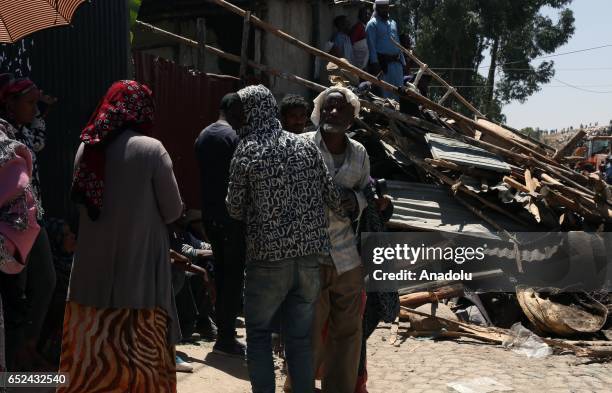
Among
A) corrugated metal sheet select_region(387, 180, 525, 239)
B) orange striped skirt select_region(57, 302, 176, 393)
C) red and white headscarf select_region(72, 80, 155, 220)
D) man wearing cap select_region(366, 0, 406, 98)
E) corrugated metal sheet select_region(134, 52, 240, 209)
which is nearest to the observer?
red and white headscarf select_region(72, 80, 155, 220)

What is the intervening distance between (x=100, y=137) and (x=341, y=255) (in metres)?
1.52

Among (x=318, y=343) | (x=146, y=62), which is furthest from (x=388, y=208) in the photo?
(x=146, y=62)

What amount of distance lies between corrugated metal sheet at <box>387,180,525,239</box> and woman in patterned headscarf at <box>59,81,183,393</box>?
531 cm

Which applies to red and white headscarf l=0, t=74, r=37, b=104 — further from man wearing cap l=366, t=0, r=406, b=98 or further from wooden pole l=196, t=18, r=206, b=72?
man wearing cap l=366, t=0, r=406, b=98

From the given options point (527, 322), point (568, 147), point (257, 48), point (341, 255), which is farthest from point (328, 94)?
point (568, 147)

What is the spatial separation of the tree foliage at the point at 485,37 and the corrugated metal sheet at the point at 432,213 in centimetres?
1998

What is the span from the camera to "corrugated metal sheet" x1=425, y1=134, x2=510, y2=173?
355 inches

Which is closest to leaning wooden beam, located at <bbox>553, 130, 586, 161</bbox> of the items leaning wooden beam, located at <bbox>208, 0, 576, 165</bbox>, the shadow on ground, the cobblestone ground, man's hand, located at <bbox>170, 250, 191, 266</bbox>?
leaning wooden beam, located at <bbox>208, 0, 576, 165</bbox>

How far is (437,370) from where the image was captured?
5762 millimetres

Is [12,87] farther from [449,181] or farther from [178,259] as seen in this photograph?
[449,181]

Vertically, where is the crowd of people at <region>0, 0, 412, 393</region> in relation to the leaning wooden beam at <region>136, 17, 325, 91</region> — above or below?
below

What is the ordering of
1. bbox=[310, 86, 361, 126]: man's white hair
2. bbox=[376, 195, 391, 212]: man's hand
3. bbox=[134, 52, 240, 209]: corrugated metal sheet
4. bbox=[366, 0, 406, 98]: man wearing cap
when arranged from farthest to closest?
1. bbox=[366, 0, 406, 98]: man wearing cap
2. bbox=[134, 52, 240, 209]: corrugated metal sheet
3. bbox=[376, 195, 391, 212]: man's hand
4. bbox=[310, 86, 361, 126]: man's white hair

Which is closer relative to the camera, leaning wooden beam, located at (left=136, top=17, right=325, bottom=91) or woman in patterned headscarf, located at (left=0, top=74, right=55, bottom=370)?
woman in patterned headscarf, located at (left=0, top=74, right=55, bottom=370)

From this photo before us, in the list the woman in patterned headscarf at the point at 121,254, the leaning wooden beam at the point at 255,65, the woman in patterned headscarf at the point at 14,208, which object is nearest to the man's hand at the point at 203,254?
the woman in patterned headscarf at the point at 121,254
